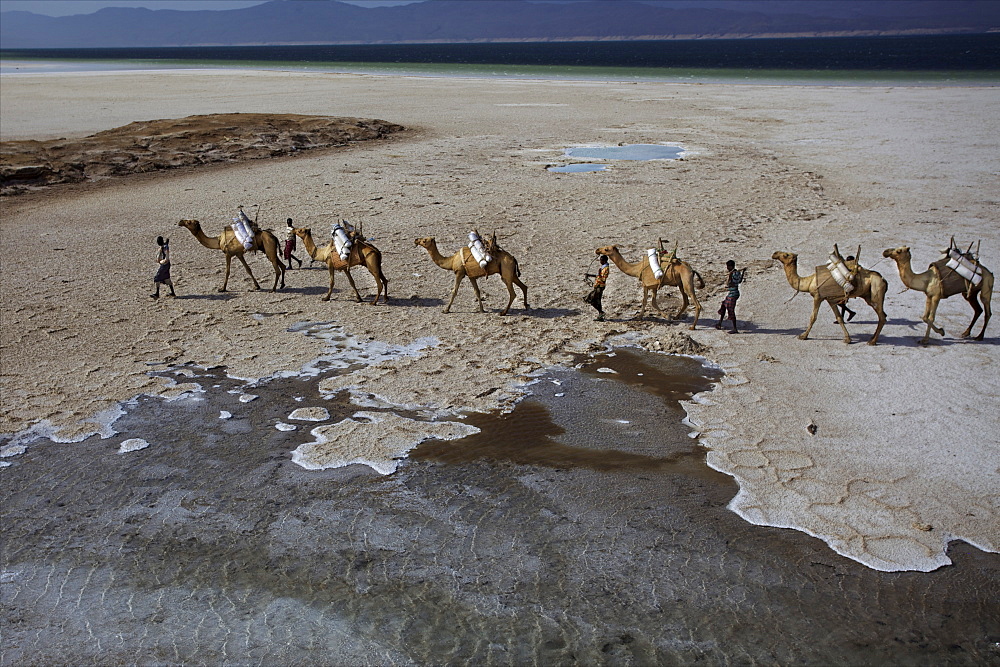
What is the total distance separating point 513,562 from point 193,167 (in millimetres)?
19794

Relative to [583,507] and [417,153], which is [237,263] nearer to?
[583,507]

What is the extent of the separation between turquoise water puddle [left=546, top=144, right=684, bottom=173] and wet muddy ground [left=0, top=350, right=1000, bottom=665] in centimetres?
1456

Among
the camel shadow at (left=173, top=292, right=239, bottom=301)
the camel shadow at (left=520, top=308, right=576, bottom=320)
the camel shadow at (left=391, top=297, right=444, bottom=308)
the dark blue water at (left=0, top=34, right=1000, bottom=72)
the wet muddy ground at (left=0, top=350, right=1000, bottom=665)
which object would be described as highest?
the dark blue water at (left=0, top=34, right=1000, bottom=72)

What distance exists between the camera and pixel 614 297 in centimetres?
1218

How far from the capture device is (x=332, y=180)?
20.6 m

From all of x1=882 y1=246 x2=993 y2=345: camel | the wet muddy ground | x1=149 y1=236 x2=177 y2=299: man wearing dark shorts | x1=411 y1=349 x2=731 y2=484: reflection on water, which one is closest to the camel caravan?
x1=882 y1=246 x2=993 y2=345: camel

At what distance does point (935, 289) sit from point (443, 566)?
6.92 m

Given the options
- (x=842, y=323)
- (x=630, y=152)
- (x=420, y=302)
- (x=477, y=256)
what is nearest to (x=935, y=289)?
(x=842, y=323)

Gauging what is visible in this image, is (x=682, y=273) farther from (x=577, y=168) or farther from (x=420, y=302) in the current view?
(x=577, y=168)

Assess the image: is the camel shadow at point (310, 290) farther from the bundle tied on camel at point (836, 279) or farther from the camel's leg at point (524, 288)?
the bundle tied on camel at point (836, 279)

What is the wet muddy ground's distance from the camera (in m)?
5.49

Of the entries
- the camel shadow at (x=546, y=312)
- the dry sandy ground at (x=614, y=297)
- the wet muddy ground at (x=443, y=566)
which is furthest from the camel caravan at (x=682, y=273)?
the wet muddy ground at (x=443, y=566)

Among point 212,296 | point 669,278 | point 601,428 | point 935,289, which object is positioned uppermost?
point 935,289

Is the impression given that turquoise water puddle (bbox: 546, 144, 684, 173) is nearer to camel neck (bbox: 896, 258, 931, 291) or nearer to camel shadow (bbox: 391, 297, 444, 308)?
camel shadow (bbox: 391, 297, 444, 308)
